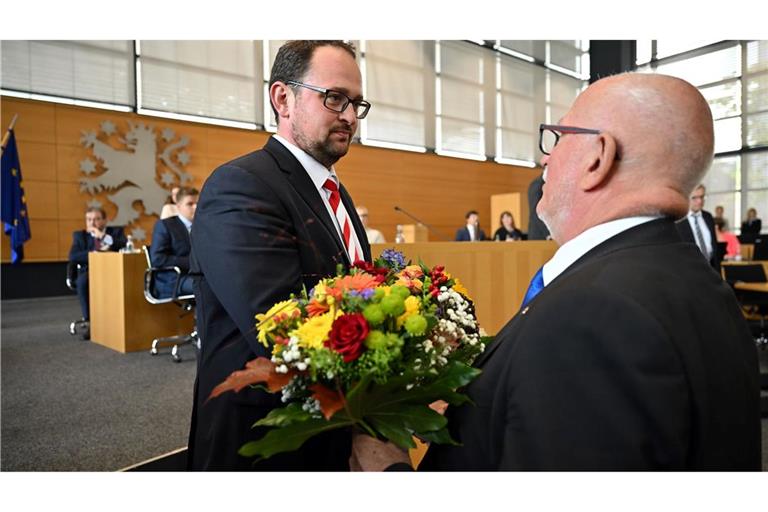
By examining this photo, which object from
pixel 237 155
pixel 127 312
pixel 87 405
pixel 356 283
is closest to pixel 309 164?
pixel 356 283

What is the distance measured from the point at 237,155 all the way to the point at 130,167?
2202 millimetres

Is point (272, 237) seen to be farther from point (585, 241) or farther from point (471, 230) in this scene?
point (471, 230)

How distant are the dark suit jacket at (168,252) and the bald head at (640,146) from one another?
4713mm

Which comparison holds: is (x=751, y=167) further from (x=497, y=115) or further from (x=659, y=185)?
(x=659, y=185)

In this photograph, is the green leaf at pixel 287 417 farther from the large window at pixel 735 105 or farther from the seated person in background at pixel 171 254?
the large window at pixel 735 105

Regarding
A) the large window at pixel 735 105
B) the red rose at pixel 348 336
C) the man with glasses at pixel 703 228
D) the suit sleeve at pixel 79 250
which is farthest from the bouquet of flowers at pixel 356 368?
the large window at pixel 735 105

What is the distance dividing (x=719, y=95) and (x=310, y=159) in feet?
55.5

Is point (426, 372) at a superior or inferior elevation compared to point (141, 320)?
superior

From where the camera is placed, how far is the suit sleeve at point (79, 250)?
21.5 feet

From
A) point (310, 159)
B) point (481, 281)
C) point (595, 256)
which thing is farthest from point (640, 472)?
point (481, 281)

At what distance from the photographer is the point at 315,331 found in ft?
2.71

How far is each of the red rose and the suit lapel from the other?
23.5 inches

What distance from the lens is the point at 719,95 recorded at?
15.1 meters

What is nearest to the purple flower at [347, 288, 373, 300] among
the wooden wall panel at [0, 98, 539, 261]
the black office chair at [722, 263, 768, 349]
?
the black office chair at [722, 263, 768, 349]
